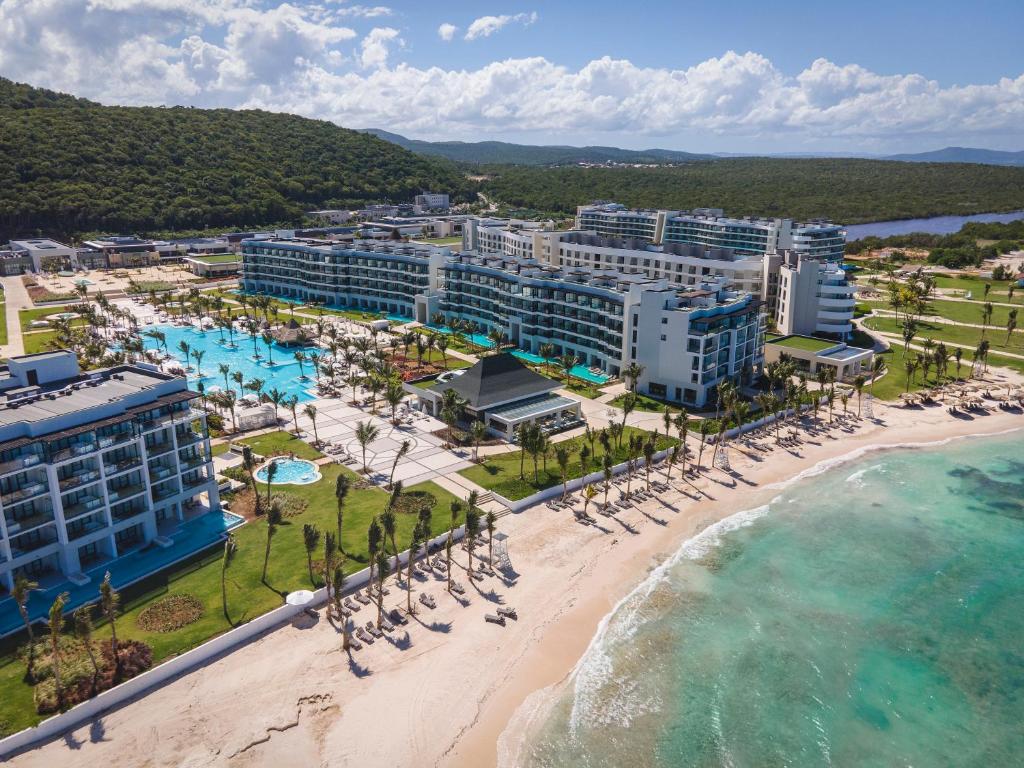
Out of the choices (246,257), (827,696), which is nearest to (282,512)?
(827,696)

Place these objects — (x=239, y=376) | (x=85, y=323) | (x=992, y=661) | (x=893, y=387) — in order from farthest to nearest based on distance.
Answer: (x=85, y=323), (x=893, y=387), (x=239, y=376), (x=992, y=661)

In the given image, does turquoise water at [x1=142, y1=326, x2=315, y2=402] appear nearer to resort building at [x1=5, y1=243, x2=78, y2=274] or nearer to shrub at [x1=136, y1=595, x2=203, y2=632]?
shrub at [x1=136, y1=595, x2=203, y2=632]

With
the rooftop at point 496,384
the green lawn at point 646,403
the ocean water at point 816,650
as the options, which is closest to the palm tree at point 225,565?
the ocean water at point 816,650

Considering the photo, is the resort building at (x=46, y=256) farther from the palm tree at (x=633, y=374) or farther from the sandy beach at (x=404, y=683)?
the sandy beach at (x=404, y=683)

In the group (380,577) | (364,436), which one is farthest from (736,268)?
(380,577)

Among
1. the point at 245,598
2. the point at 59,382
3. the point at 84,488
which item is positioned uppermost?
the point at 59,382

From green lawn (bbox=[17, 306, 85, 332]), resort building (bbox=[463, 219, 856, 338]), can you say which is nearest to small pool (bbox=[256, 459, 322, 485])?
resort building (bbox=[463, 219, 856, 338])

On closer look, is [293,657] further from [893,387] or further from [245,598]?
[893,387]
